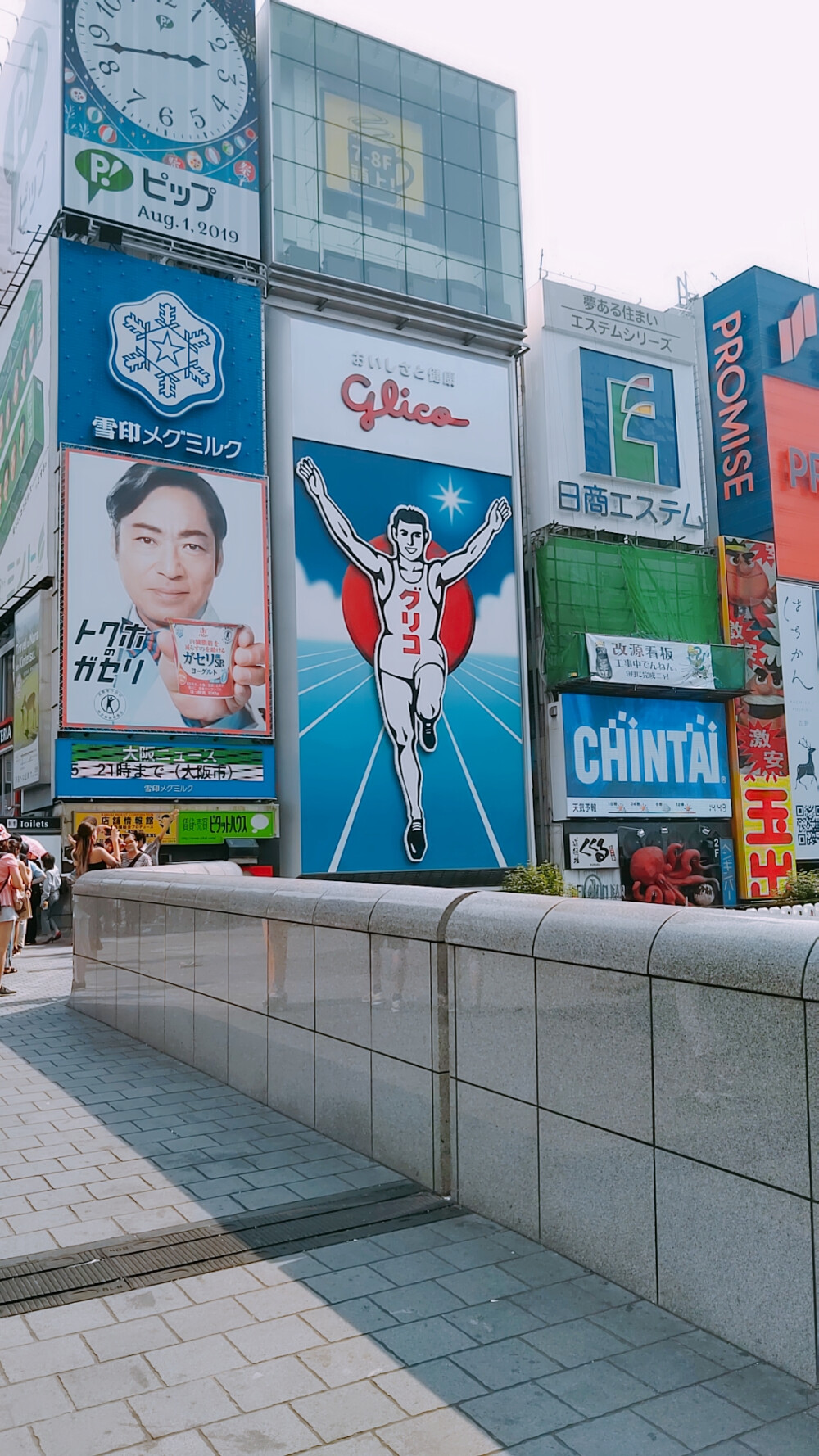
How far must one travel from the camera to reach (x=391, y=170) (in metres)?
34.1

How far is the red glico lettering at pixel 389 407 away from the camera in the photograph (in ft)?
106

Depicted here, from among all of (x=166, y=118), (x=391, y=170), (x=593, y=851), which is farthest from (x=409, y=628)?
(x=166, y=118)

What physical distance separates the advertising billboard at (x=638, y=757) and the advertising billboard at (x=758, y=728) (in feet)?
3.14

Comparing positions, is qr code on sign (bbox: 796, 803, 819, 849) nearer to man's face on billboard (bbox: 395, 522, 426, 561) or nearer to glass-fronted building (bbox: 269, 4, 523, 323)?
man's face on billboard (bbox: 395, 522, 426, 561)

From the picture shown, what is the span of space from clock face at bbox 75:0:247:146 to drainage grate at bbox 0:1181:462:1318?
Result: 102ft

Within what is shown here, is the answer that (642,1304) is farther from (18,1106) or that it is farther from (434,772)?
(434,772)

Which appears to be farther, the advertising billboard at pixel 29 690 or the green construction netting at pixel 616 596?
the green construction netting at pixel 616 596

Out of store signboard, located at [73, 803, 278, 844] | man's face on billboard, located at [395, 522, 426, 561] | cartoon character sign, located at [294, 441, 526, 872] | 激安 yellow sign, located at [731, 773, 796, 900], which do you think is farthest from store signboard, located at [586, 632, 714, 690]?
store signboard, located at [73, 803, 278, 844]

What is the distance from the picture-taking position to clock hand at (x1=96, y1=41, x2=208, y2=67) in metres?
29.8

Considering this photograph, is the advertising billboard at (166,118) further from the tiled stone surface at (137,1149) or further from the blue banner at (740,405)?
the tiled stone surface at (137,1149)

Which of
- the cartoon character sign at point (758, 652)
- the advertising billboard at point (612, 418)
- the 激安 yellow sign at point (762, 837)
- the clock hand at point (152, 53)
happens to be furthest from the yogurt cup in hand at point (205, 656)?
the cartoon character sign at point (758, 652)

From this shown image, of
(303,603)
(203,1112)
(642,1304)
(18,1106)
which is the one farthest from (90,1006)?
(303,603)

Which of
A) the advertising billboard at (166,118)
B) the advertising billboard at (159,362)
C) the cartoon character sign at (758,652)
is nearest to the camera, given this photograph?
the advertising billboard at (159,362)

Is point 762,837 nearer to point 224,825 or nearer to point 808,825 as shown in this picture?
point 808,825
